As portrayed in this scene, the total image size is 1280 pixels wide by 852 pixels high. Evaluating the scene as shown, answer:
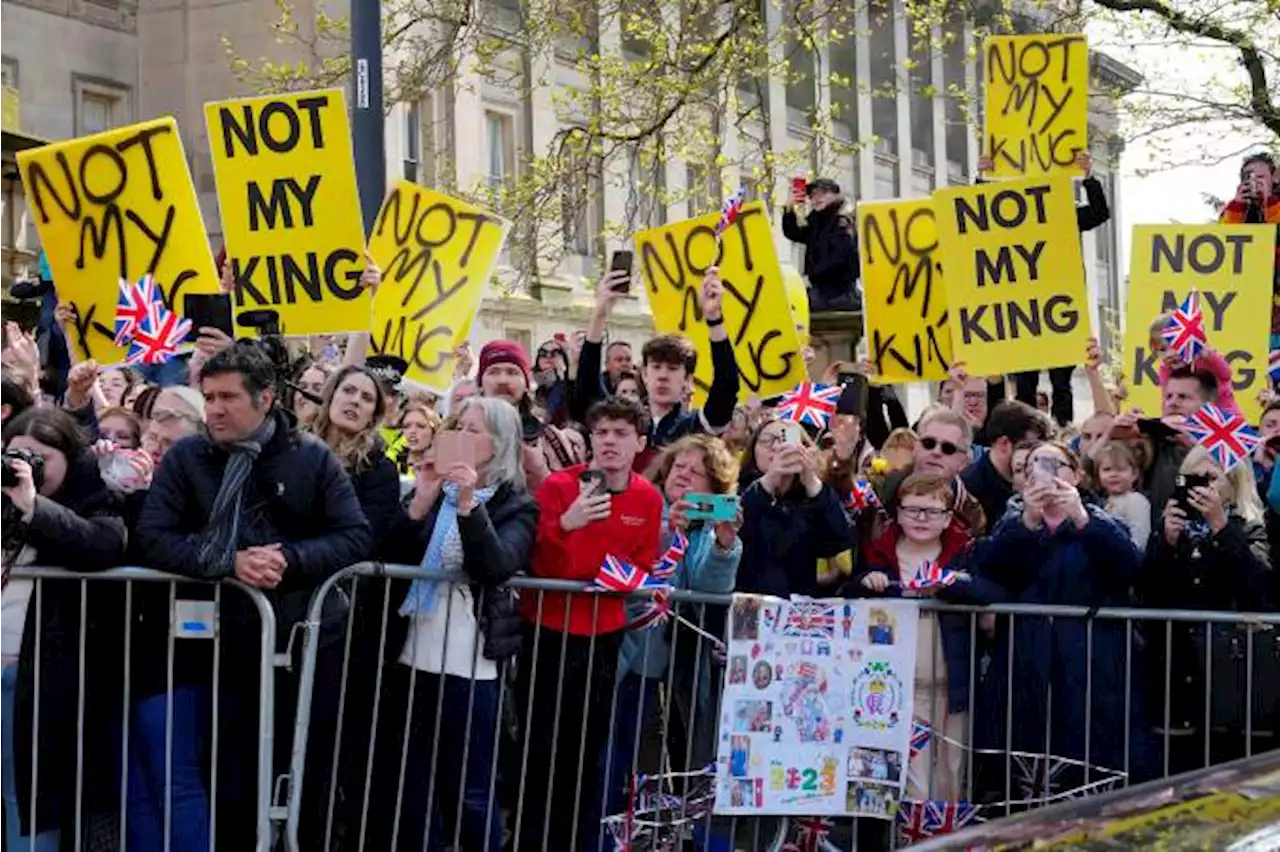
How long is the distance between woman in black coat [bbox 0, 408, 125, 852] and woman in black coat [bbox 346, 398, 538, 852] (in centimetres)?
82

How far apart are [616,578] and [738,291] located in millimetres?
3347

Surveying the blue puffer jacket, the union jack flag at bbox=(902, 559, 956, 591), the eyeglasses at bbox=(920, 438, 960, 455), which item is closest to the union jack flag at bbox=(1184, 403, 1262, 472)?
the union jack flag at bbox=(902, 559, 956, 591)

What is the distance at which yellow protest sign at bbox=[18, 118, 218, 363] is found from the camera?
9.12 metres

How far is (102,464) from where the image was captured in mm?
6879

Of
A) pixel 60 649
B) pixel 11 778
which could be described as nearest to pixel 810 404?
pixel 60 649

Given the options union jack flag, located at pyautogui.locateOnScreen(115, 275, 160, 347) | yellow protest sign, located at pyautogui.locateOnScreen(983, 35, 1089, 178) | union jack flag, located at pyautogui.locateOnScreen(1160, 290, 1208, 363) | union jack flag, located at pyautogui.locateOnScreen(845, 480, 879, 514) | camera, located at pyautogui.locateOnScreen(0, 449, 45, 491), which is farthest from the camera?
yellow protest sign, located at pyautogui.locateOnScreen(983, 35, 1089, 178)

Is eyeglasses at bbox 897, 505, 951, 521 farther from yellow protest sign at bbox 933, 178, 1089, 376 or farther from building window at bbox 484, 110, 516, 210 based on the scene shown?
building window at bbox 484, 110, 516, 210

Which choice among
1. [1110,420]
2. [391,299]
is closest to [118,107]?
[391,299]

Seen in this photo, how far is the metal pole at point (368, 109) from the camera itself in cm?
1177

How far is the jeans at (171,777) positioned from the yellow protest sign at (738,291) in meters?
3.76

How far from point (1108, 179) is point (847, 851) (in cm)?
4876

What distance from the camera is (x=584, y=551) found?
274 inches

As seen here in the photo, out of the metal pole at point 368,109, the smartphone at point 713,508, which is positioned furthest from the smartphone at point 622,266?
the metal pole at point 368,109

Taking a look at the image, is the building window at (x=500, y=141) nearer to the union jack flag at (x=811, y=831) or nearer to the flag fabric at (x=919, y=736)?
the flag fabric at (x=919, y=736)
